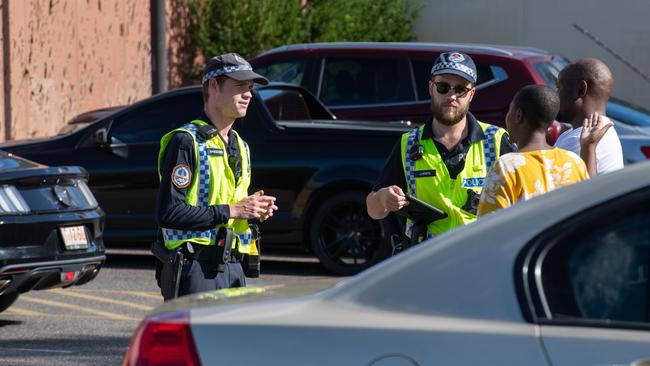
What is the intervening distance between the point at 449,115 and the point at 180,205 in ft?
3.58

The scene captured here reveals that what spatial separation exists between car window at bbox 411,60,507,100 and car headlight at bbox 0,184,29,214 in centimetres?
478

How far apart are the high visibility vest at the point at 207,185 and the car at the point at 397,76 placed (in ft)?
22.1

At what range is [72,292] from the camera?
1097 centimetres

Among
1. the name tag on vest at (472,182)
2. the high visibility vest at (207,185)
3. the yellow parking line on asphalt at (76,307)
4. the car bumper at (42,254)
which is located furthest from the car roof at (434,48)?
the name tag on vest at (472,182)

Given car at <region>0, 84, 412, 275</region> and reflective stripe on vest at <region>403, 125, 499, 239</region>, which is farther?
car at <region>0, 84, 412, 275</region>

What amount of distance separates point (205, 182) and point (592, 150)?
150 centimetres

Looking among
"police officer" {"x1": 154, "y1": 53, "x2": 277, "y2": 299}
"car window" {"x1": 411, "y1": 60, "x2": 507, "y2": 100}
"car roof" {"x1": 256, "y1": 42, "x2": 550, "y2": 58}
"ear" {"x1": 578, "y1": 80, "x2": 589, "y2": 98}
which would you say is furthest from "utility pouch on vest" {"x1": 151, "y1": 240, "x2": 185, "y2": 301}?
"car roof" {"x1": 256, "y1": 42, "x2": 550, "y2": 58}

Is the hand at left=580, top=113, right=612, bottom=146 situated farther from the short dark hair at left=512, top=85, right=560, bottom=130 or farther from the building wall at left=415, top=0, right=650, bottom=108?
the building wall at left=415, top=0, right=650, bottom=108

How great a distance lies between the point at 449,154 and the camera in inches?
211

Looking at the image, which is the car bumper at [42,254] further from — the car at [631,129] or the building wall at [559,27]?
the building wall at [559,27]

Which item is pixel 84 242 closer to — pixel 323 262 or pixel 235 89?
pixel 323 262

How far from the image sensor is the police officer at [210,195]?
5.57 m

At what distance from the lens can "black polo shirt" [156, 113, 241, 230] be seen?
554 cm

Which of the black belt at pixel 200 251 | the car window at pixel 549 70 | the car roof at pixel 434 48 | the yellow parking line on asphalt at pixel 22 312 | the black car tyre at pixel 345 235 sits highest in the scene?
the black belt at pixel 200 251
